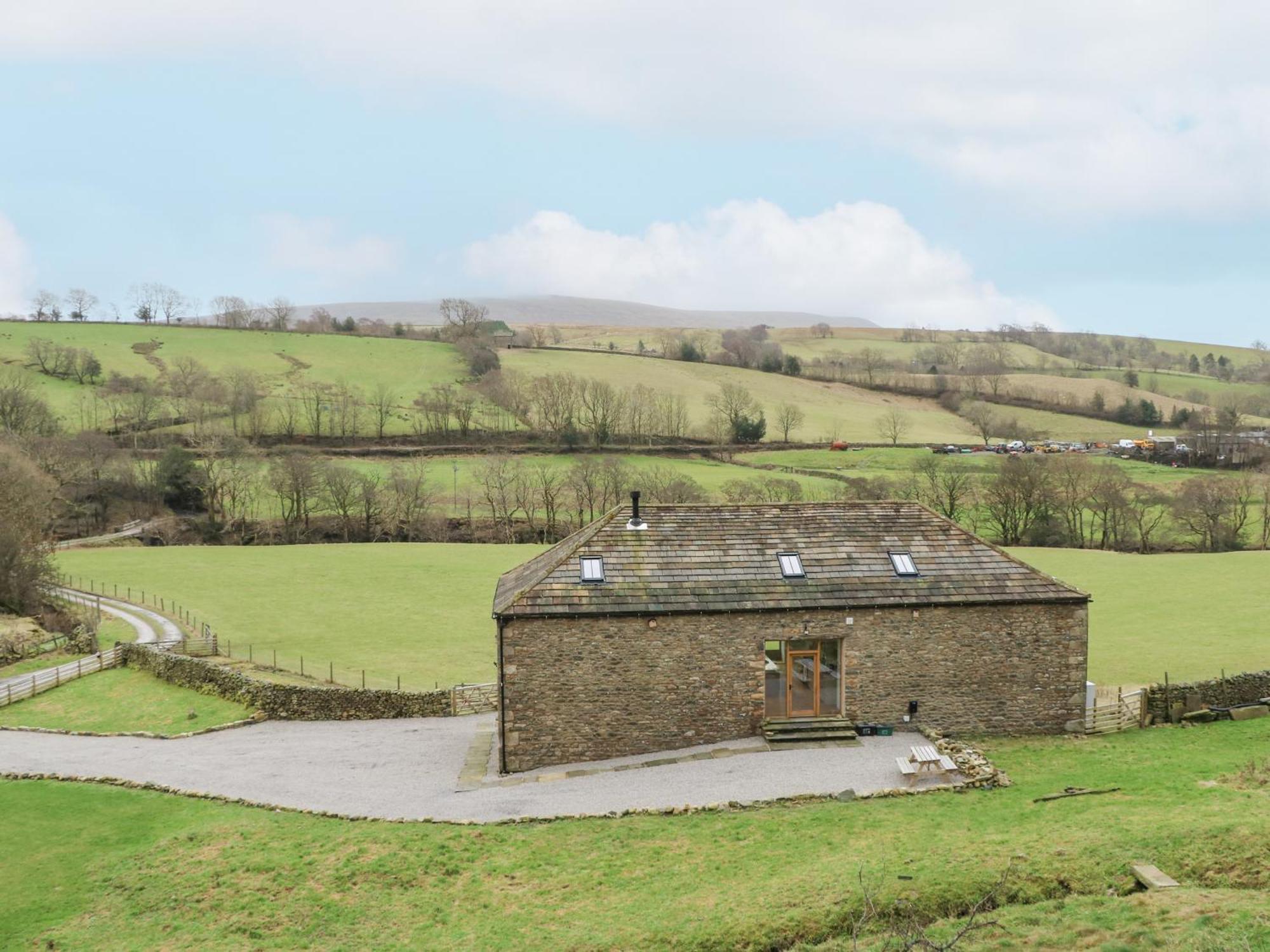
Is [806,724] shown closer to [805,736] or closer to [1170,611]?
[805,736]

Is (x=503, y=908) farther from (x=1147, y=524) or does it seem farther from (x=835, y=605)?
(x=1147, y=524)

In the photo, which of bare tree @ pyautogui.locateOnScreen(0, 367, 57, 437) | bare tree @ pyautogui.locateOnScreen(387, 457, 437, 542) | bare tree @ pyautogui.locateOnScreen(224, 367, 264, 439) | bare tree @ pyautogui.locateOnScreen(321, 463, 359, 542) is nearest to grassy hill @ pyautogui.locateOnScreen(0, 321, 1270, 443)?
bare tree @ pyautogui.locateOnScreen(224, 367, 264, 439)

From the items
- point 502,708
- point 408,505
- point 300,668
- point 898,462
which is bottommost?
point 300,668

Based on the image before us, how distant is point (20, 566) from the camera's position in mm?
43906

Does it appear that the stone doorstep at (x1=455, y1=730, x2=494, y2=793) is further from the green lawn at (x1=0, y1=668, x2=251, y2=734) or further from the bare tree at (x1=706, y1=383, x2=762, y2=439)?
the bare tree at (x1=706, y1=383, x2=762, y2=439)

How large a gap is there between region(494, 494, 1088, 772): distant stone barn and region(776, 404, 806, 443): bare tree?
79.3 m

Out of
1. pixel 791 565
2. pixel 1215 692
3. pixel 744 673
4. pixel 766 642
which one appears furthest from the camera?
pixel 1215 692

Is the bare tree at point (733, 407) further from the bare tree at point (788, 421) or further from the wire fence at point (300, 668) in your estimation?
the wire fence at point (300, 668)

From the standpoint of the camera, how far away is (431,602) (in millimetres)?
50094

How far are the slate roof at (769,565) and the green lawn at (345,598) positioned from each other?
13530 millimetres

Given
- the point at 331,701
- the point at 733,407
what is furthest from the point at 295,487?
the point at 331,701

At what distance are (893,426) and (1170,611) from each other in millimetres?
63387

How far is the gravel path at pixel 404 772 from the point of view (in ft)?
63.4

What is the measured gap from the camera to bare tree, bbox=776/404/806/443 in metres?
104
